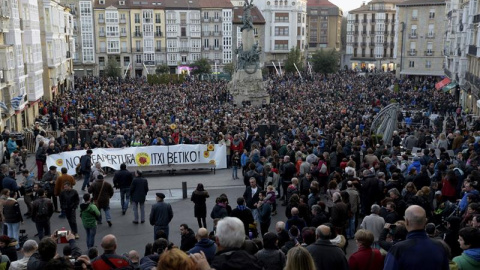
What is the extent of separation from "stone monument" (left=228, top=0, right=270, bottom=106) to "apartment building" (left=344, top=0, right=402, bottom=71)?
184 feet

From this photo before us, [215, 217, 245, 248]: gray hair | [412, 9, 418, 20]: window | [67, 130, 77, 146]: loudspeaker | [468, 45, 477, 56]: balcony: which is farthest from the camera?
[412, 9, 418, 20]: window

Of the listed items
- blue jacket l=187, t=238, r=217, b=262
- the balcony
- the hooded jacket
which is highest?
the balcony

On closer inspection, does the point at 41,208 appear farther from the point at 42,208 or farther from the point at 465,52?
the point at 465,52

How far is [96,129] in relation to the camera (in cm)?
2409

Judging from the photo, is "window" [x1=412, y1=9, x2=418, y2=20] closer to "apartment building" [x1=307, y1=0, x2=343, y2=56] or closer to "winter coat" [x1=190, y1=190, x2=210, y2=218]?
"apartment building" [x1=307, y1=0, x2=343, y2=56]

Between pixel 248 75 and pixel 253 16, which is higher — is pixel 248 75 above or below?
below

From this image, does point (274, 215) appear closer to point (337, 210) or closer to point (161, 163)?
point (337, 210)

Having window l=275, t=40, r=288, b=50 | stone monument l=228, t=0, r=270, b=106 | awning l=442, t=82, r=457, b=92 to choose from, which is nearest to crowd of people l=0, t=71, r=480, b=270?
stone monument l=228, t=0, r=270, b=106

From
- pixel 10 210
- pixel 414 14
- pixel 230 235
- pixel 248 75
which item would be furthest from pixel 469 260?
pixel 414 14

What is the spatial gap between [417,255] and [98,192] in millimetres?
9889

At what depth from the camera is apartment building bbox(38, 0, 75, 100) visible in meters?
45.2

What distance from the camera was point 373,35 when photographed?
97938 millimetres

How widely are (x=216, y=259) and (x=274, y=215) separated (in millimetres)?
9617

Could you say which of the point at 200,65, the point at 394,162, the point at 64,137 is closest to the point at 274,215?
the point at 394,162
